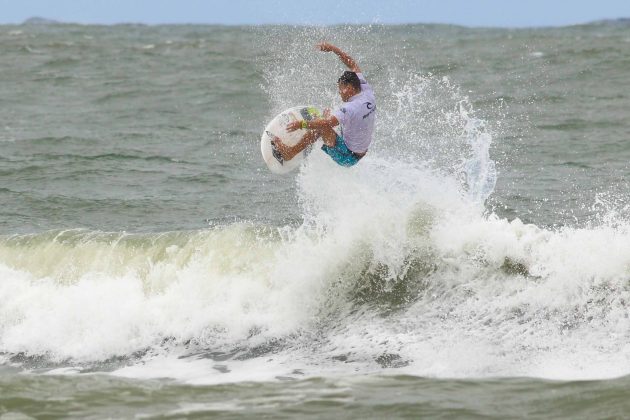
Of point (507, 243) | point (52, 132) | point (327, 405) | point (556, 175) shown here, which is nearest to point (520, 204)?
point (556, 175)

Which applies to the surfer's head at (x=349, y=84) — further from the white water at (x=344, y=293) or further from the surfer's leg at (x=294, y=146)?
the white water at (x=344, y=293)

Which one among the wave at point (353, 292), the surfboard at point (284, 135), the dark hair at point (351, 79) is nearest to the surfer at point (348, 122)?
the dark hair at point (351, 79)

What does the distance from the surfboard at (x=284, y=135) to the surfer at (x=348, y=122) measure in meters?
0.22

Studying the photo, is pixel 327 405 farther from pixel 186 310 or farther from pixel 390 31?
pixel 390 31

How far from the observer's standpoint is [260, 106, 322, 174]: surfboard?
10.8 m

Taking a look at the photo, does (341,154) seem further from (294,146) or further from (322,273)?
(322,273)

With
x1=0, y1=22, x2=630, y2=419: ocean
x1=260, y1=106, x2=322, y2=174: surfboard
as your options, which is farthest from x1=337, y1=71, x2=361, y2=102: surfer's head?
x1=0, y1=22, x2=630, y2=419: ocean

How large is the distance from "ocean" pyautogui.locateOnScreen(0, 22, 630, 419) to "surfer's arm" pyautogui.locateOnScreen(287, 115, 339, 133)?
3.08ft

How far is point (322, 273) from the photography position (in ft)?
34.5

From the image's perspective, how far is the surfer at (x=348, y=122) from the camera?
10188mm

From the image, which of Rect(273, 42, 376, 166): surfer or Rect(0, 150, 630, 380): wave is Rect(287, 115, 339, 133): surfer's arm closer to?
Rect(273, 42, 376, 166): surfer

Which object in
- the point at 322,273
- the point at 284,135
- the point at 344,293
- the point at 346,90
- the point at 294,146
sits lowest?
the point at 344,293

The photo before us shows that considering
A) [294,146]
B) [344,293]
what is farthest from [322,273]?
[294,146]

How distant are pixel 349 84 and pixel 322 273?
1904mm
